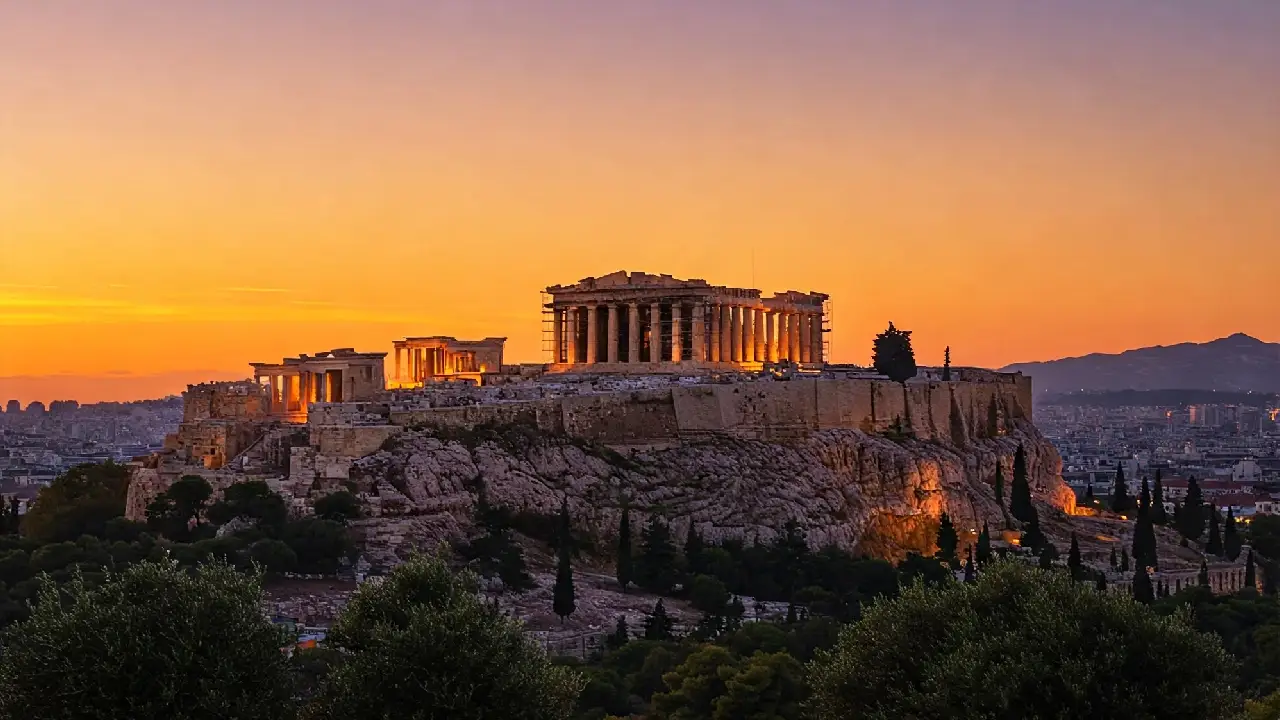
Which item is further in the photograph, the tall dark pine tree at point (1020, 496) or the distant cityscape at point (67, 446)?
the distant cityscape at point (67, 446)

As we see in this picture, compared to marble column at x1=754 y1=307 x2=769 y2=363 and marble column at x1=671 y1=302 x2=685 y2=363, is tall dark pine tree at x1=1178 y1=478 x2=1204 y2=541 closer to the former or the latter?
marble column at x1=754 y1=307 x2=769 y2=363

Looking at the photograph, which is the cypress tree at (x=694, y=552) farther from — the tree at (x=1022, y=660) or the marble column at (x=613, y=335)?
the tree at (x=1022, y=660)

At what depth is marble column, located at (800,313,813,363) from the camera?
92.4m

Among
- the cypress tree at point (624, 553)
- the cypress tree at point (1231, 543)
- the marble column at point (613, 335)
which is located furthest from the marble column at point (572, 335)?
the cypress tree at point (1231, 543)

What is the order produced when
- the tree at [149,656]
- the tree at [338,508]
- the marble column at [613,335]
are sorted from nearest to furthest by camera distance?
the tree at [149,656], the tree at [338,508], the marble column at [613,335]

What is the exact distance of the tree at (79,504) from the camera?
61750mm

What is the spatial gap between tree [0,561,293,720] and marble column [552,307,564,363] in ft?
178

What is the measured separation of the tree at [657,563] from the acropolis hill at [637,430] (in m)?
2.65


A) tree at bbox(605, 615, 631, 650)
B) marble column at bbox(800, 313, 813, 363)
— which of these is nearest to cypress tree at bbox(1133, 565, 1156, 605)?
tree at bbox(605, 615, 631, 650)

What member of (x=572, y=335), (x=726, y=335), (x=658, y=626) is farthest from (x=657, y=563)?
(x=572, y=335)

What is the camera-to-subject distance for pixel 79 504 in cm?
6500

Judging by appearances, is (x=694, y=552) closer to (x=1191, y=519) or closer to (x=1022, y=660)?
(x=1022, y=660)

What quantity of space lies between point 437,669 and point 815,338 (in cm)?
6223

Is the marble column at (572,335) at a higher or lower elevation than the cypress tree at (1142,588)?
higher
